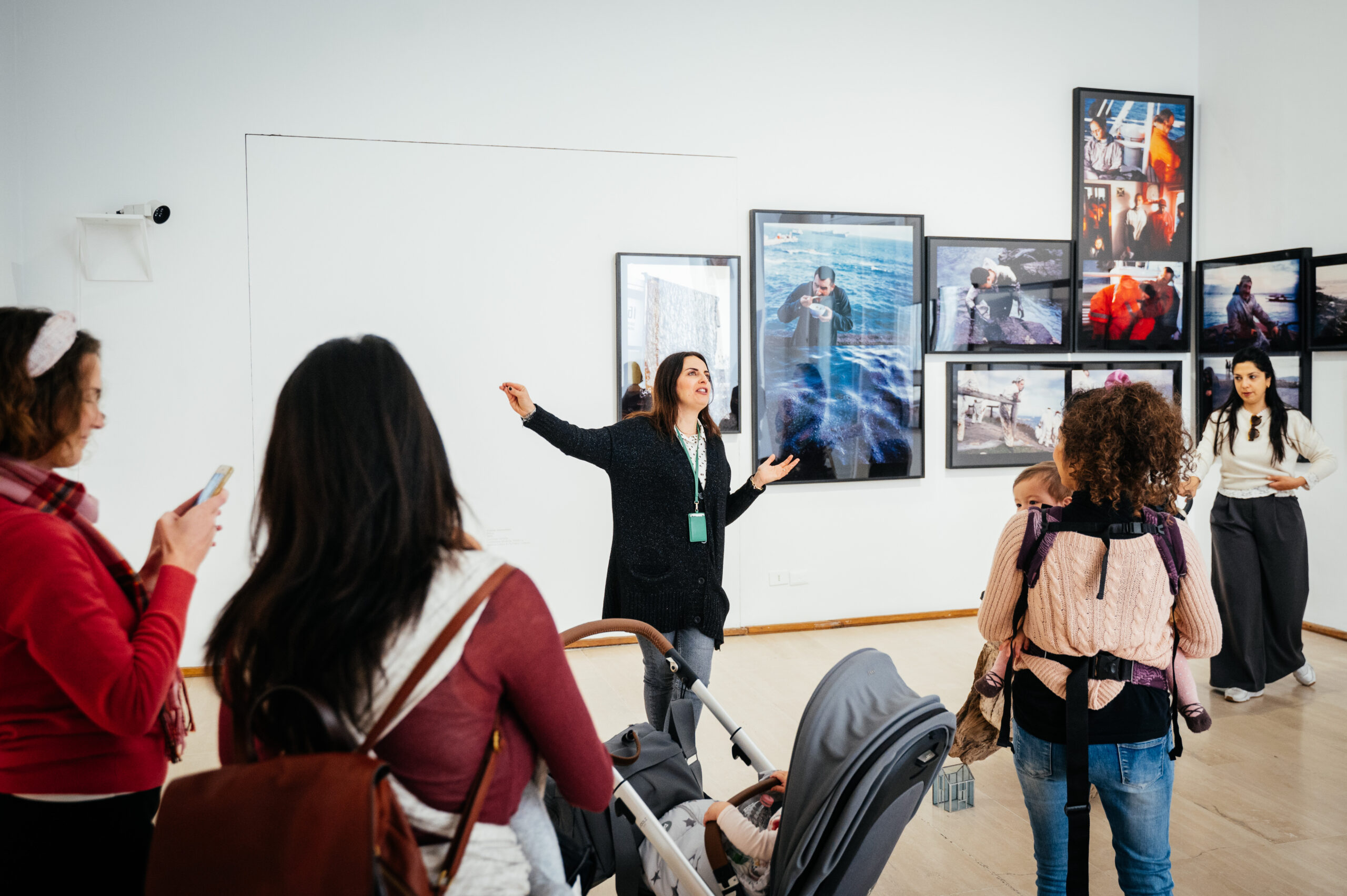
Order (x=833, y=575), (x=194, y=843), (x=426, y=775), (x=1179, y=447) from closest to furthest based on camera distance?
(x=194, y=843) < (x=426, y=775) < (x=1179, y=447) < (x=833, y=575)

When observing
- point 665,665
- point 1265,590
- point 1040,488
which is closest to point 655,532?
point 665,665

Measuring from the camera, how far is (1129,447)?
6.50 feet

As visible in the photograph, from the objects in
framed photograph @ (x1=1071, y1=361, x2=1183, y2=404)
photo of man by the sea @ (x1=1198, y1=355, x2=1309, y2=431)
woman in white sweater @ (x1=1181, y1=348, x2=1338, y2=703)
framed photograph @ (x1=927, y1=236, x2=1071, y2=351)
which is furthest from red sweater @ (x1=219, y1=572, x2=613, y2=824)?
photo of man by the sea @ (x1=1198, y1=355, x2=1309, y2=431)

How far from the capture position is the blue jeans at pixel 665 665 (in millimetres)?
3115

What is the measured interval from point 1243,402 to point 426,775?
488 cm

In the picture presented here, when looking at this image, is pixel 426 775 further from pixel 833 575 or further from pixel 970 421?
pixel 970 421

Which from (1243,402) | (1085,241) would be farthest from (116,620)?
(1085,241)

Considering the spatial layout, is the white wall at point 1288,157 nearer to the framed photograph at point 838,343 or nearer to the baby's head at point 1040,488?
the framed photograph at point 838,343

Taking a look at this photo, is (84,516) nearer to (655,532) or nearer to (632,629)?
(632,629)

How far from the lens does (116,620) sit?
4.60 feet

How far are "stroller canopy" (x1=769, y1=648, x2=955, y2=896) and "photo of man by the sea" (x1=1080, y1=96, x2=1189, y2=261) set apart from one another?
5.42 meters

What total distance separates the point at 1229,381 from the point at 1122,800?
5.15m

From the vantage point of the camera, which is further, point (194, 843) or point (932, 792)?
point (932, 792)

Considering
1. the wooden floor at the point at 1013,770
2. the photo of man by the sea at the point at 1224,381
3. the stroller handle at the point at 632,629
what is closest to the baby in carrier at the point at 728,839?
the stroller handle at the point at 632,629
